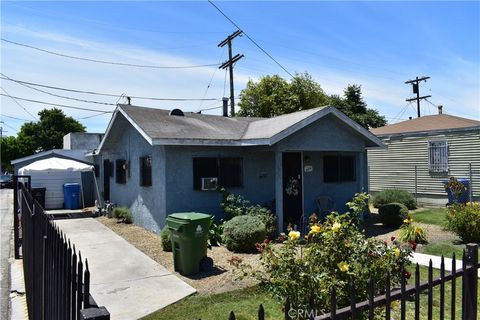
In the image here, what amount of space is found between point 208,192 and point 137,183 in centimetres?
336

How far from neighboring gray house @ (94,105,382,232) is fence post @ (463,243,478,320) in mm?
7718

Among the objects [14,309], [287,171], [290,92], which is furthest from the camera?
[290,92]

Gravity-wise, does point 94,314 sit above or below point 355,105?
below

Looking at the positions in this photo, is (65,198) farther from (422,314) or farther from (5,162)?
(5,162)

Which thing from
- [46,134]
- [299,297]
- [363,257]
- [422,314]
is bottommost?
[422,314]

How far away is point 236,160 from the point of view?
501 inches

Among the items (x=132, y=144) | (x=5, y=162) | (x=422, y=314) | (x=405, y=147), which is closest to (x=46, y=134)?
(x=5, y=162)

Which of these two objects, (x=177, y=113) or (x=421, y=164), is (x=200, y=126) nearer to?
(x=177, y=113)

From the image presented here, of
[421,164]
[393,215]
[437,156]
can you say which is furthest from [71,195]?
[437,156]

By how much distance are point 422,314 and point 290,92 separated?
2661 cm

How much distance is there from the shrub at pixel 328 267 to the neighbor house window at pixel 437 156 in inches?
614

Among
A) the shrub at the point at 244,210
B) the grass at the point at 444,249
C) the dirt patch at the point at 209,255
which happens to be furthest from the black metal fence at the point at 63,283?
the grass at the point at 444,249

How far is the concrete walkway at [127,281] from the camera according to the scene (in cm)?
593

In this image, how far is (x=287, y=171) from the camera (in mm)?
13023
